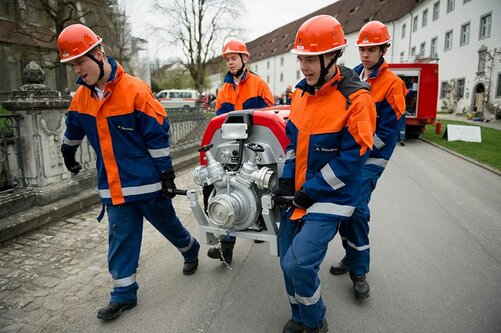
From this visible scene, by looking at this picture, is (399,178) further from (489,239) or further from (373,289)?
(373,289)

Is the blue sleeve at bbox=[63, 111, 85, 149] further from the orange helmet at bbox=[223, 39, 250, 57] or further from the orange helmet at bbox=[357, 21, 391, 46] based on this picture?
the orange helmet at bbox=[357, 21, 391, 46]

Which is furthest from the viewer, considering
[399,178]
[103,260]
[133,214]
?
[399,178]

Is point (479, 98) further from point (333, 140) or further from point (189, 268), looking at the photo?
point (333, 140)

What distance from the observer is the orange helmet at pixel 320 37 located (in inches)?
89.0

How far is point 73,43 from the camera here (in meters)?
2.62

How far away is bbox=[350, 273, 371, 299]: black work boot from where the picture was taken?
3.09 m

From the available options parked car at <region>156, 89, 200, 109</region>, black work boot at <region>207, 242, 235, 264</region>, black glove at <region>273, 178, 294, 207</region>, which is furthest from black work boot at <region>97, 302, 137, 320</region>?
parked car at <region>156, 89, 200, 109</region>

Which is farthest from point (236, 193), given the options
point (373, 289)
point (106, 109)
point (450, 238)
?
point (450, 238)

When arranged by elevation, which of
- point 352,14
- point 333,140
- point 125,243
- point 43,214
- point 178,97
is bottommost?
point 43,214

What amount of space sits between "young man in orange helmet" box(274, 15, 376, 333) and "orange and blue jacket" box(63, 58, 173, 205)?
3.96 feet

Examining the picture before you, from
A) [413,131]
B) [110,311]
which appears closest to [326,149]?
[110,311]

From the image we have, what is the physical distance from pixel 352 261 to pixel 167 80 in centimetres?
5787

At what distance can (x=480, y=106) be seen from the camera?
2486 cm

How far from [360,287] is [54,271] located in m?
2.99
